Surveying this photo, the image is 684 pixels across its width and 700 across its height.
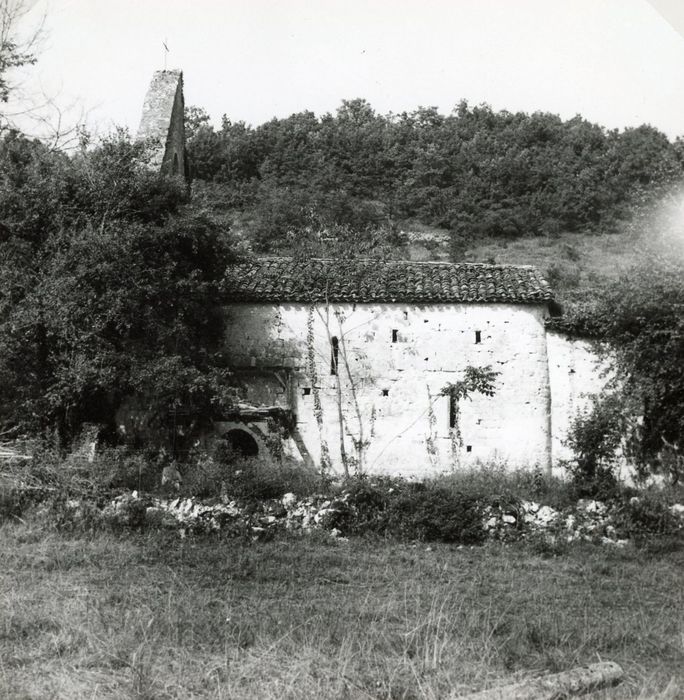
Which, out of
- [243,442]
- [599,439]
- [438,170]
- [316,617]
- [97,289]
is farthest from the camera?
[438,170]

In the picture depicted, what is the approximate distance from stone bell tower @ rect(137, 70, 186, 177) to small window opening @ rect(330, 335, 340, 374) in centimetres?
784

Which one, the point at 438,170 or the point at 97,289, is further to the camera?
the point at 438,170

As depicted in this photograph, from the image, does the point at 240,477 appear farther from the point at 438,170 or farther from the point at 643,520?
the point at 438,170

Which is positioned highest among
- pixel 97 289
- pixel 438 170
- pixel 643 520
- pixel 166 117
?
pixel 438 170

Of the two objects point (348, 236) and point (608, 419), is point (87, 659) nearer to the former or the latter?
point (608, 419)

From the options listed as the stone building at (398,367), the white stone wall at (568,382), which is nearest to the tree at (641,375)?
the white stone wall at (568,382)

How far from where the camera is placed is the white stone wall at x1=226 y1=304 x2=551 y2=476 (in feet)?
56.6

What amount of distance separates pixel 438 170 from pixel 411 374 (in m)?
33.1

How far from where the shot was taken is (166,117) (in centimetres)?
2250

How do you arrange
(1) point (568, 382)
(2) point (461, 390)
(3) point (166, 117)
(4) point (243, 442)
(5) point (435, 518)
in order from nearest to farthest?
(5) point (435, 518) → (2) point (461, 390) → (1) point (568, 382) → (4) point (243, 442) → (3) point (166, 117)

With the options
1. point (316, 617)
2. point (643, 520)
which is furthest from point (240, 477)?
point (643, 520)

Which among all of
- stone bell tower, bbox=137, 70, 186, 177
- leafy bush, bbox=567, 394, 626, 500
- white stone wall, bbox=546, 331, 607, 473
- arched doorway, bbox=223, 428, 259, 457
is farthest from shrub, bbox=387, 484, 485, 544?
stone bell tower, bbox=137, 70, 186, 177

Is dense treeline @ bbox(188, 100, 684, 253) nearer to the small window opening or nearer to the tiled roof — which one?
the tiled roof

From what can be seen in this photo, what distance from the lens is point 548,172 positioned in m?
46.2
